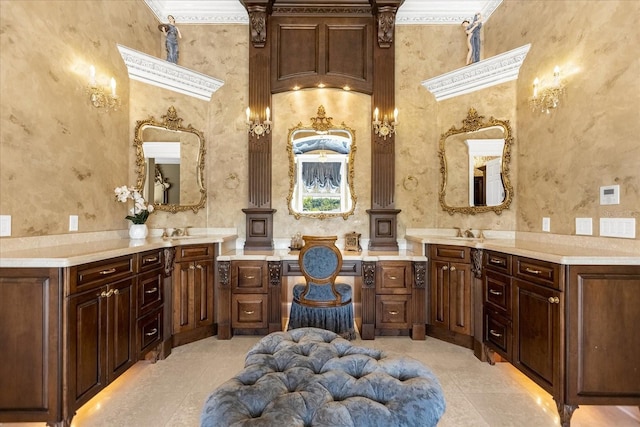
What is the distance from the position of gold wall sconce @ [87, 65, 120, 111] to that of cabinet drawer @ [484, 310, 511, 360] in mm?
3969

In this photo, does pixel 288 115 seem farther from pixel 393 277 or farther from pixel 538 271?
pixel 538 271

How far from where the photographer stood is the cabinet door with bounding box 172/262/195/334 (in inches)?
122

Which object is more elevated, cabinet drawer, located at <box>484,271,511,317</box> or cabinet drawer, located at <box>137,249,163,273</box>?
cabinet drawer, located at <box>137,249,163,273</box>

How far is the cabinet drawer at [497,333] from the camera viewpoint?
2555 mm

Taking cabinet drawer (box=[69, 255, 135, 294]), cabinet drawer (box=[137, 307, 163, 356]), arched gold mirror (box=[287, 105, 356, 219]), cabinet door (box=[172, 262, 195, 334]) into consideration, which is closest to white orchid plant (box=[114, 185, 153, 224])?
cabinet door (box=[172, 262, 195, 334])

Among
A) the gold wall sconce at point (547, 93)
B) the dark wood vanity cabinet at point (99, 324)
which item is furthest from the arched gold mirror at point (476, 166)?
the dark wood vanity cabinet at point (99, 324)

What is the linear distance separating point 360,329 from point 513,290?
61.2 inches

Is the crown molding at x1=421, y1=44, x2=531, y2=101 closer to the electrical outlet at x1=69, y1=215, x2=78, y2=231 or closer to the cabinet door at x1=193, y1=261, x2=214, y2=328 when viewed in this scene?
the cabinet door at x1=193, y1=261, x2=214, y2=328

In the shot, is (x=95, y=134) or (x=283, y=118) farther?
(x=283, y=118)

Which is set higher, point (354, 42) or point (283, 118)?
point (354, 42)

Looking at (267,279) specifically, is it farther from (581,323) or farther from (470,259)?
(581,323)

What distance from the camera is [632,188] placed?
2186mm

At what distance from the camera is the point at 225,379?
255 centimetres

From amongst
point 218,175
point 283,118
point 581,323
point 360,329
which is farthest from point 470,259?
point 218,175
